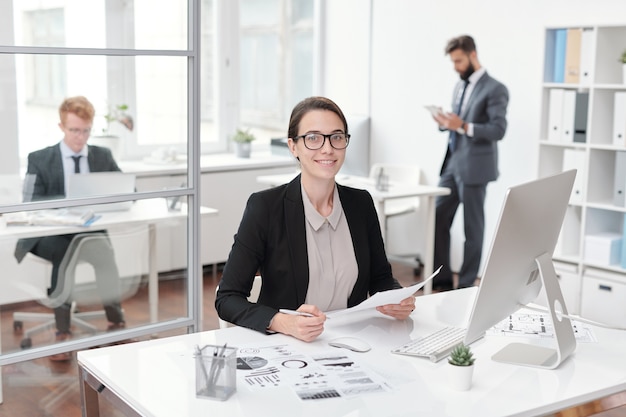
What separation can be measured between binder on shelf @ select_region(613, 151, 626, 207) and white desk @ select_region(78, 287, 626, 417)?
8.89 ft

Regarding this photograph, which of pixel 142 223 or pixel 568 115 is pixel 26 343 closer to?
pixel 142 223

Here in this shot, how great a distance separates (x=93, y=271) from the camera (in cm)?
375

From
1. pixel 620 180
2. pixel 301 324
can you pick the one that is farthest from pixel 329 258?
pixel 620 180

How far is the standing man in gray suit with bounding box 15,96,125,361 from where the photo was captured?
346cm

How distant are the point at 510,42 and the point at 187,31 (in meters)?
2.95

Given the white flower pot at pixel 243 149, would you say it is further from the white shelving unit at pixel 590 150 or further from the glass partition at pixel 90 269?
the glass partition at pixel 90 269

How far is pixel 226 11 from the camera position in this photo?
689 cm

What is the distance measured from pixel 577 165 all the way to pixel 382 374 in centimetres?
352

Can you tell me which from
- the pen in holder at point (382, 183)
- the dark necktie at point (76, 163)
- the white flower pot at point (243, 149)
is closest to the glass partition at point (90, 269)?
the dark necktie at point (76, 163)

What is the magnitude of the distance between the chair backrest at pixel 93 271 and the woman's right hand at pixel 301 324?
151cm

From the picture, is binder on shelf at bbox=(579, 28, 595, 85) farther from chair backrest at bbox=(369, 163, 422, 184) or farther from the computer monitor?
the computer monitor

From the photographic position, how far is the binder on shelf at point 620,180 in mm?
5102

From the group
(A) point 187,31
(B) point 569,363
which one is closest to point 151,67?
(A) point 187,31

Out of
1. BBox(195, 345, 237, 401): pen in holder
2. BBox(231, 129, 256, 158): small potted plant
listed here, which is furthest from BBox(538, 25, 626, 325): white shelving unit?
BBox(195, 345, 237, 401): pen in holder
